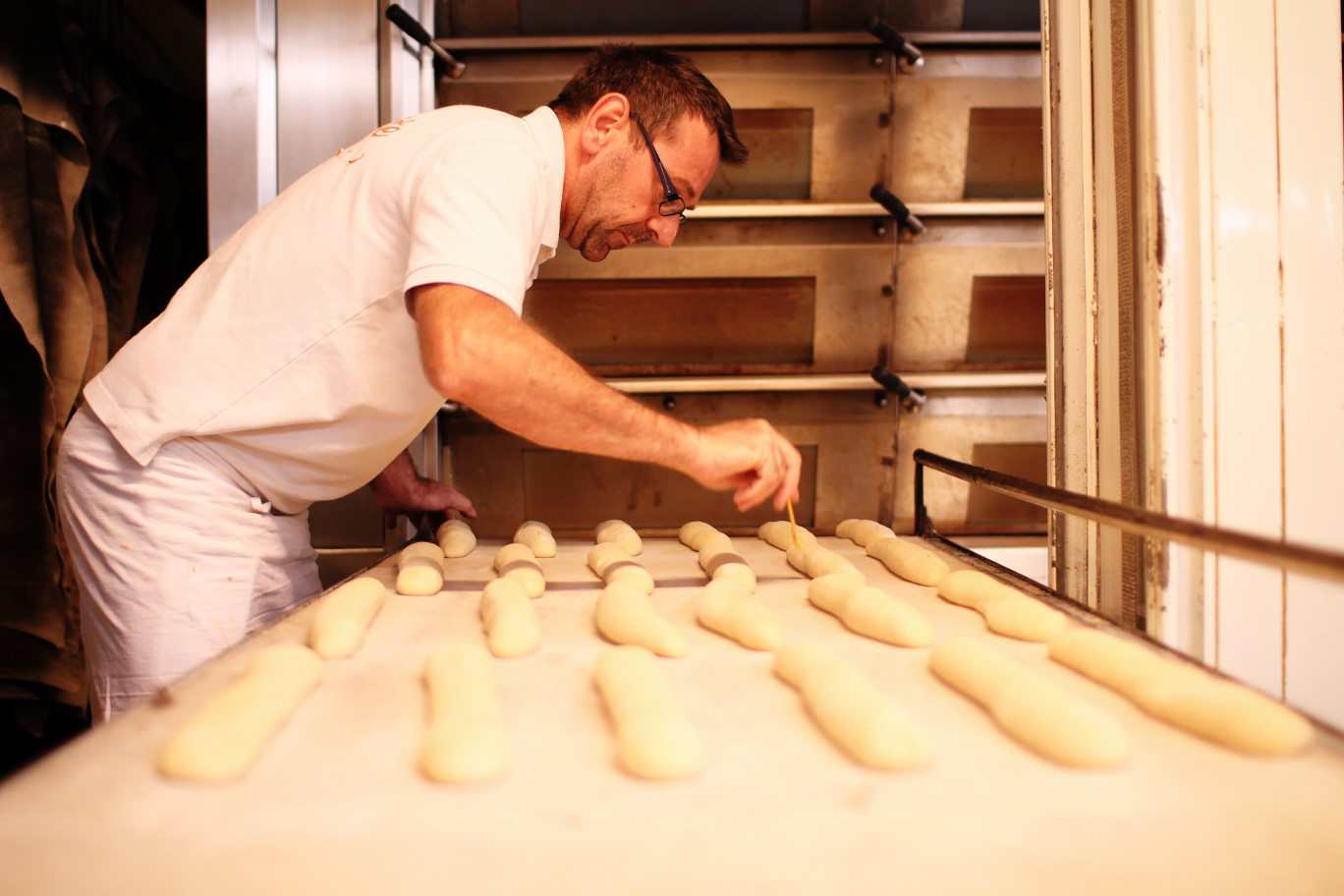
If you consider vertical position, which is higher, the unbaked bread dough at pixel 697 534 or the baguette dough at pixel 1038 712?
the unbaked bread dough at pixel 697 534

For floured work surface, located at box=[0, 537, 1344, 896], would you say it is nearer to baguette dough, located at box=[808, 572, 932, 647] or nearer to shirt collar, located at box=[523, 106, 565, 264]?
baguette dough, located at box=[808, 572, 932, 647]

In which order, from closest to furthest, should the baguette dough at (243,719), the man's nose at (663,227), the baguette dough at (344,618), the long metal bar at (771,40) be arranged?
the baguette dough at (243,719)
the baguette dough at (344,618)
the man's nose at (663,227)
the long metal bar at (771,40)

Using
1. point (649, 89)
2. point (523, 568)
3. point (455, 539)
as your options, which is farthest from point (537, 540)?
point (649, 89)

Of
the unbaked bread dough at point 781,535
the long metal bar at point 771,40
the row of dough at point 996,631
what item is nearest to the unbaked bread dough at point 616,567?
the row of dough at point 996,631

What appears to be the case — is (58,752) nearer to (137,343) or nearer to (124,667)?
(124,667)

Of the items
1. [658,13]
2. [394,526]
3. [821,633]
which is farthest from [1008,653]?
[658,13]

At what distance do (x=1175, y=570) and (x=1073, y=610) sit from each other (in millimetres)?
184

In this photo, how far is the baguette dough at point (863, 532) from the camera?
1854mm

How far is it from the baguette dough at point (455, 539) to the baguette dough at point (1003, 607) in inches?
41.5

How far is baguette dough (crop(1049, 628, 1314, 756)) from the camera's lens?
2.48 feet

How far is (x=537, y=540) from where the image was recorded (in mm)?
1799

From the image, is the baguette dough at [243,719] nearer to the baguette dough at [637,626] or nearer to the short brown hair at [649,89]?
the baguette dough at [637,626]

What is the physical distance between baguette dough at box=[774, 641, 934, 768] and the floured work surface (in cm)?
2

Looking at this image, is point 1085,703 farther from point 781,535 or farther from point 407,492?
point 407,492
